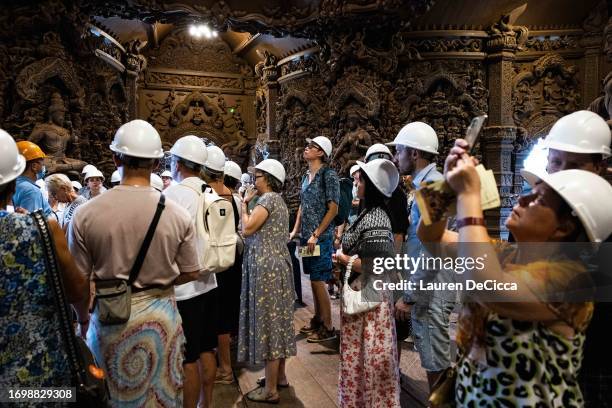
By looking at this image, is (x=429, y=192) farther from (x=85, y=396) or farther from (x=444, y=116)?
(x=444, y=116)

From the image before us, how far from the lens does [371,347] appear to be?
238cm

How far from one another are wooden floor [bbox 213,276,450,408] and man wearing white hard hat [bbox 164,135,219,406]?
0.52 metres

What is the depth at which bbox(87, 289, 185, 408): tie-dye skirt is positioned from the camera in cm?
184

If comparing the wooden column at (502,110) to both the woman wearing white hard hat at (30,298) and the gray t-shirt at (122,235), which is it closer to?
the gray t-shirt at (122,235)

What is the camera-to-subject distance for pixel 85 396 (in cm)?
153

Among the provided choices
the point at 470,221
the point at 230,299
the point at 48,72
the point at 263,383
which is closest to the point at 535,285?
the point at 470,221

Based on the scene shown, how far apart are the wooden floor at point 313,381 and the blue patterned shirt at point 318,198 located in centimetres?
114

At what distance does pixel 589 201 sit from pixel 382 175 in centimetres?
132

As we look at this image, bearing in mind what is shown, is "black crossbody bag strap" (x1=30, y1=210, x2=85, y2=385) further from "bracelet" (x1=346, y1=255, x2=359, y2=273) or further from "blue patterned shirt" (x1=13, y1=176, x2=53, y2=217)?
"blue patterned shirt" (x1=13, y1=176, x2=53, y2=217)

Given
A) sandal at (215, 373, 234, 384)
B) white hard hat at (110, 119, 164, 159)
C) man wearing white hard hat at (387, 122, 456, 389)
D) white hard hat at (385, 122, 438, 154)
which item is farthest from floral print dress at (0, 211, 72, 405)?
white hard hat at (385, 122, 438, 154)

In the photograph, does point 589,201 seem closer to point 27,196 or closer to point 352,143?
point 27,196

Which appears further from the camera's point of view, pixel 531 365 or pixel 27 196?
pixel 27 196

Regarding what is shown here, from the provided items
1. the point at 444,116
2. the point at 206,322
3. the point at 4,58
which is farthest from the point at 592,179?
the point at 4,58

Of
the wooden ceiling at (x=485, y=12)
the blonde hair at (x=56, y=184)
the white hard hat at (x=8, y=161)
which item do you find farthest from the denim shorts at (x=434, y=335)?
the wooden ceiling at (x=485, y=12)
